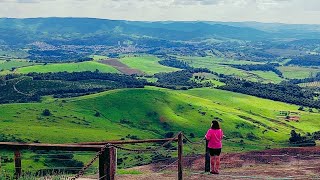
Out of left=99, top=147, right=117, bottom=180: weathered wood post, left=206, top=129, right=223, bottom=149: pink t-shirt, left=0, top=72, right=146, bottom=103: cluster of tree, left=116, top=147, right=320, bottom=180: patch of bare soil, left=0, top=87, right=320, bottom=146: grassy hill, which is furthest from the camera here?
left=0, top=72, right=146, bottom=103: cluster of tree

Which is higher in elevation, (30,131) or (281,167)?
(281,167)

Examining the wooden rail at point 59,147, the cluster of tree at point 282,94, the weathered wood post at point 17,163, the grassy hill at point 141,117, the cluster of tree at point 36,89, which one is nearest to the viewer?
the wooden rail at point 59,147

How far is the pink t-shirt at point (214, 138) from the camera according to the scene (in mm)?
18125

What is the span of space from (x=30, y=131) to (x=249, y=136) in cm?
6098

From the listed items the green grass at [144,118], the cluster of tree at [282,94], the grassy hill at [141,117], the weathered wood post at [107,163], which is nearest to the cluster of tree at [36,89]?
the green grass at [144,118]

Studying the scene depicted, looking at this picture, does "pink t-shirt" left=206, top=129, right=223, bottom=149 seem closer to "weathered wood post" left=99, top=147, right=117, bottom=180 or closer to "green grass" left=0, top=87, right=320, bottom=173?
"weathered wood post" left=99, top=147, right=117, bottom=180

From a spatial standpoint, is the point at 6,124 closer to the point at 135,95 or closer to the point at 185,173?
the point at 135,95

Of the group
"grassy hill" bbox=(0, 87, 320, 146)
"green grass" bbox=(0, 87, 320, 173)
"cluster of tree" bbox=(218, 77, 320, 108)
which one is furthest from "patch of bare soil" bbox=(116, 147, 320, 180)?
"cluster of tree" bbox=(218, 77, 320, 108)

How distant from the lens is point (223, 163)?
2609 centimetres

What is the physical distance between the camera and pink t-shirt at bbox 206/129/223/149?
1812 centimetres

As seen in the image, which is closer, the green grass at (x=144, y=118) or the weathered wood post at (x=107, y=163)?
the weathered wood post at (x=107, y=163)

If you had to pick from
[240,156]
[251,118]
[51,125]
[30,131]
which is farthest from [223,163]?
[251,118]

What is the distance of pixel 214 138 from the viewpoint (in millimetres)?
18188

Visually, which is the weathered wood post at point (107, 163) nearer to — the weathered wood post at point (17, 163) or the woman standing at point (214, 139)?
the weathered wood post at point (17, 163)
